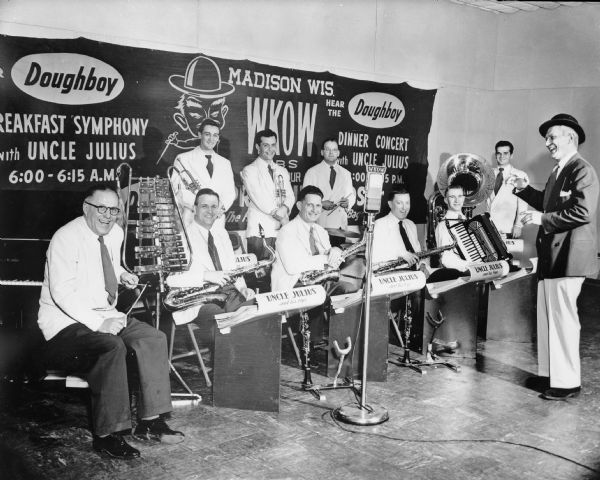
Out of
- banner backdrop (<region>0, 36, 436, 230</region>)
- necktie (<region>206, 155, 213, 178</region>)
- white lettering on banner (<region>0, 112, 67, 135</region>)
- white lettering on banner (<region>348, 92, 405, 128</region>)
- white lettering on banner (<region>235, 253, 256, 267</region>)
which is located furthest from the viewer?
white lettering on banner (<region>348, 92, 405, 128</region>)

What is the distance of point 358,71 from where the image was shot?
9.34 meters

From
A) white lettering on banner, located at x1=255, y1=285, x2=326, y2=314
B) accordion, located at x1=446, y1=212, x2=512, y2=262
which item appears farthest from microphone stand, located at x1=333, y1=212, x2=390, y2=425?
accordion, located at x1=446, y1=212, x2=512, y2=262

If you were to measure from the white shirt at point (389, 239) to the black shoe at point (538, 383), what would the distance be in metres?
1.69

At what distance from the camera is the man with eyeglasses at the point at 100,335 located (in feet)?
13.4

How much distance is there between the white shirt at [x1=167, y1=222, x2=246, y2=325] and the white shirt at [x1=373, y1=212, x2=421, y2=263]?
1.56m

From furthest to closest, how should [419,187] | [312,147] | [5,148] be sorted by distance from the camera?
[419,187]
[312,147]
[5,148]

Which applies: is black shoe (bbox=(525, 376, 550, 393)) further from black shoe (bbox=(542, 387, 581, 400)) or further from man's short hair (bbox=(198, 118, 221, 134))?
man's short hair (bbox=(198, 118, 221, 134))

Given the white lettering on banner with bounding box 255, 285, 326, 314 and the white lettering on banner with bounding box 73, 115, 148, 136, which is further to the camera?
the white lettering on banner with bounding box 73, 115, 148, 136

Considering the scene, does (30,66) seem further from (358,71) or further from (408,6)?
(408,6)

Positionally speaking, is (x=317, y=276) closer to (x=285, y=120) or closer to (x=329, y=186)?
(x=329, y=186)

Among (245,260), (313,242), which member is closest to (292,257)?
(313,242)

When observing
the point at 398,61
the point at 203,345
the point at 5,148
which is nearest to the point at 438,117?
the point at 398,61

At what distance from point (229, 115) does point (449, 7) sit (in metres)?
4.89

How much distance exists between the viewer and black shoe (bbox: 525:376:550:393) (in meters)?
5.58
